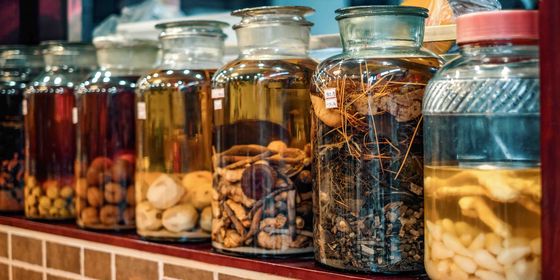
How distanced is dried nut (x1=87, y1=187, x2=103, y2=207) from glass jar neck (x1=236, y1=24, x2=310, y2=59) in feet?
1.59

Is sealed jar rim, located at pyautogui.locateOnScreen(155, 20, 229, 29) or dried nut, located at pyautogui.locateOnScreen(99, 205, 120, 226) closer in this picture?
sealed jar rim, located at pyautogui.locateOnScreen(155, 20, 229, 29)

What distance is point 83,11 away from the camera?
2.50 m

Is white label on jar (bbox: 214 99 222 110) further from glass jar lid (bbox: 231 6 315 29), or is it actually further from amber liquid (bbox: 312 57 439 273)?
amber liquid (bbox: 312 57 439 273)

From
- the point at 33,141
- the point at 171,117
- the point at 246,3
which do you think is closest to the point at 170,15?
the point at 246,3

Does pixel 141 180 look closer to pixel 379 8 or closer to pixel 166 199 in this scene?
pixel 166 199

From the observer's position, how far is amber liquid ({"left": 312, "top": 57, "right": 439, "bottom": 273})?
1219 millimetres

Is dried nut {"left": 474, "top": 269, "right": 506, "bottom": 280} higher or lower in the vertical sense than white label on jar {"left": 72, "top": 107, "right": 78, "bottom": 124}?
lower

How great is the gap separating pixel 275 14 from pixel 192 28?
26cm

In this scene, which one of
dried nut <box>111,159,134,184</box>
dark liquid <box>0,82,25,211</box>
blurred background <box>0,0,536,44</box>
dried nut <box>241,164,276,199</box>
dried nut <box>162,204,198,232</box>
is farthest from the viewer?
blurred background <box>0,0,536,44</box>

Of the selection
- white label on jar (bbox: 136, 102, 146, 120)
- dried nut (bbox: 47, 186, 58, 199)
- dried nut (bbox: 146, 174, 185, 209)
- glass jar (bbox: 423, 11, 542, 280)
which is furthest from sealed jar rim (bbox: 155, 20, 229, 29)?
glass jar (bbox: 423, 11, 542, 280)

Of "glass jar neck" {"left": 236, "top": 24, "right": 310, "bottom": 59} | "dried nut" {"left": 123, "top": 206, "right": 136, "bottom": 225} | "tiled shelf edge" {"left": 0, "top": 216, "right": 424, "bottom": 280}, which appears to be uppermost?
"glass jar neck" {"left": 236, "top": 24, "right": 310, "bottom": 59}

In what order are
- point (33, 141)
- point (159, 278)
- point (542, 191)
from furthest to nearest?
point (33, 141), point (159, 278), point (542, 191)

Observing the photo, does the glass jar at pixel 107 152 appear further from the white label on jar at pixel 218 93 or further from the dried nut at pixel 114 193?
the white label on jar at pixel 218 93

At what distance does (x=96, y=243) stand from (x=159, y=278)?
0.22m
